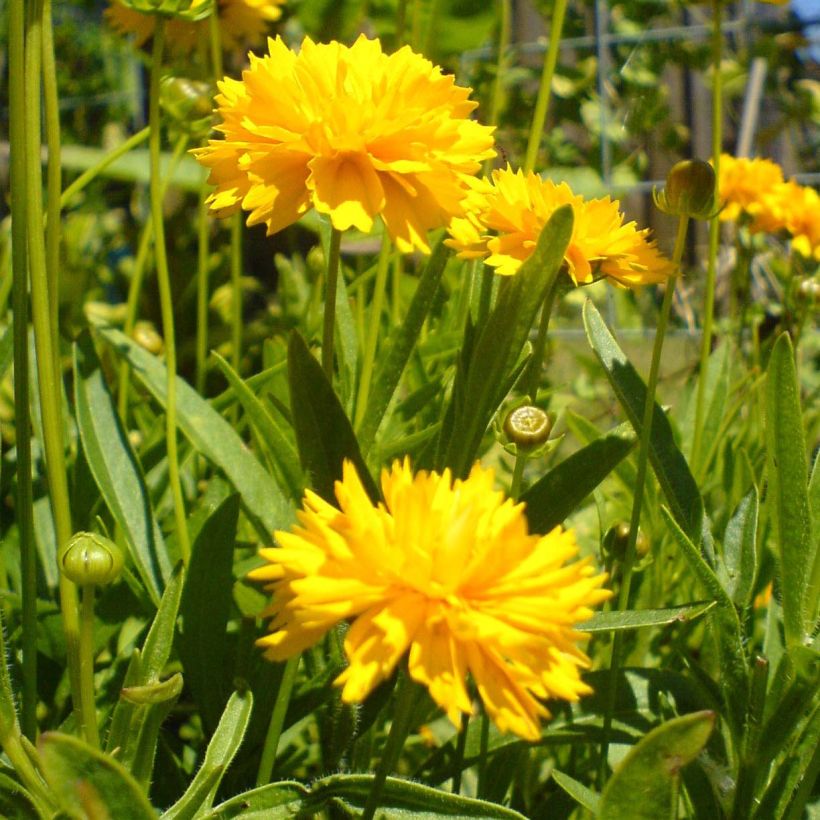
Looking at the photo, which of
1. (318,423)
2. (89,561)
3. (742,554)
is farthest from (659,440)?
(89,561)

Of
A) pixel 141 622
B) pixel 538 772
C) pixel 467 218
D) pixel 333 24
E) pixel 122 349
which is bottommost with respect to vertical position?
pixel 538 772

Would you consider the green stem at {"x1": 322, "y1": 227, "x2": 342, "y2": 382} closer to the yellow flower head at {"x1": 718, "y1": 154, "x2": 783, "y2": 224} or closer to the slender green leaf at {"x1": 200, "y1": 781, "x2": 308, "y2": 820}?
the slender green leaf at {"x1": 200, "y1": 781, "x2": 308, "y2": 820}

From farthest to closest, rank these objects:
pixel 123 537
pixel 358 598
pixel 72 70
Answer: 1. pixel 72 70
2. pixel 123 537
3. pixel 358 598

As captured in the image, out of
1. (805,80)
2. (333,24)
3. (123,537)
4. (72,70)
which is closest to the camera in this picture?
(123,537)

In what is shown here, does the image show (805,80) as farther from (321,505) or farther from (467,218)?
(321,505)

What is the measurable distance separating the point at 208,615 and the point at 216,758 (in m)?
0.14

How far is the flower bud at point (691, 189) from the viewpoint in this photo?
1.60 ft

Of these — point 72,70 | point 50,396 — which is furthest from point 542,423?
point 72,70

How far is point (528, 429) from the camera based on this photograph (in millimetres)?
485

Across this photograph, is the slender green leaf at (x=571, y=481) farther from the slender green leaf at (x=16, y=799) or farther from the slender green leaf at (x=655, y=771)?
the slender green leaf at (x=16, y=799)

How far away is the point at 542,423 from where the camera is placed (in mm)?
485

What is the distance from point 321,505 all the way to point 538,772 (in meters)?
0.43

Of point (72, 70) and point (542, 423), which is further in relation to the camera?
point (72, 70)

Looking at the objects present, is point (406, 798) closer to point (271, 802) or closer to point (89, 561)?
point (271, 802)
